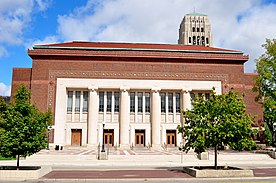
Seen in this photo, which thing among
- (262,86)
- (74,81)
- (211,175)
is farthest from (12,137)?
(262,86)

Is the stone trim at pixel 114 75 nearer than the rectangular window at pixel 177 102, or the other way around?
the stone trim at pixel 114 75

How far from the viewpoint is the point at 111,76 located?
44.0 metres

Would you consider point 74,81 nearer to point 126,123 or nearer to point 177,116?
point 126,123

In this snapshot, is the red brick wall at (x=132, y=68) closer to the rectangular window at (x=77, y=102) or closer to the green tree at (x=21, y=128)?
the rectangular window at (x=77, y=102)

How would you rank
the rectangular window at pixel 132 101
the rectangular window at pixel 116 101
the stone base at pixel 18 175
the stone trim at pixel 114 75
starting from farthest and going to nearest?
1. the rectangular window at pixel 132 101
2. the rectangular window at pixel 116 101
3. the stone trim at pixel 114 75
4. the stone base at pixel 18 175

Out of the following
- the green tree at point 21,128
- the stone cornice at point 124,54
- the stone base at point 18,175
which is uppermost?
the stone cornice at point 124,54

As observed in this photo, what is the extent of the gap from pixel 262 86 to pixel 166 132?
52.6 feet

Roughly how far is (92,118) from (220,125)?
94.2 feet

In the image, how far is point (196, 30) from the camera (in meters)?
91.6

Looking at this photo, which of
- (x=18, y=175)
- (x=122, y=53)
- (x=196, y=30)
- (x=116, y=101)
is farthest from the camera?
(x=196, y=30)

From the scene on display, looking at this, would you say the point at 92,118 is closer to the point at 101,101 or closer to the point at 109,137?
the point at 101,101

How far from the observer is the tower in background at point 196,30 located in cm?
9038

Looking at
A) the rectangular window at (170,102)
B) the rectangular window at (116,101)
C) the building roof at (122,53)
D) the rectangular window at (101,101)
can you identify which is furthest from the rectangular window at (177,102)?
the rectangular window at (101,101)

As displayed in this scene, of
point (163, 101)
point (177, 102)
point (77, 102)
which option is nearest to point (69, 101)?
point (77, 102)
